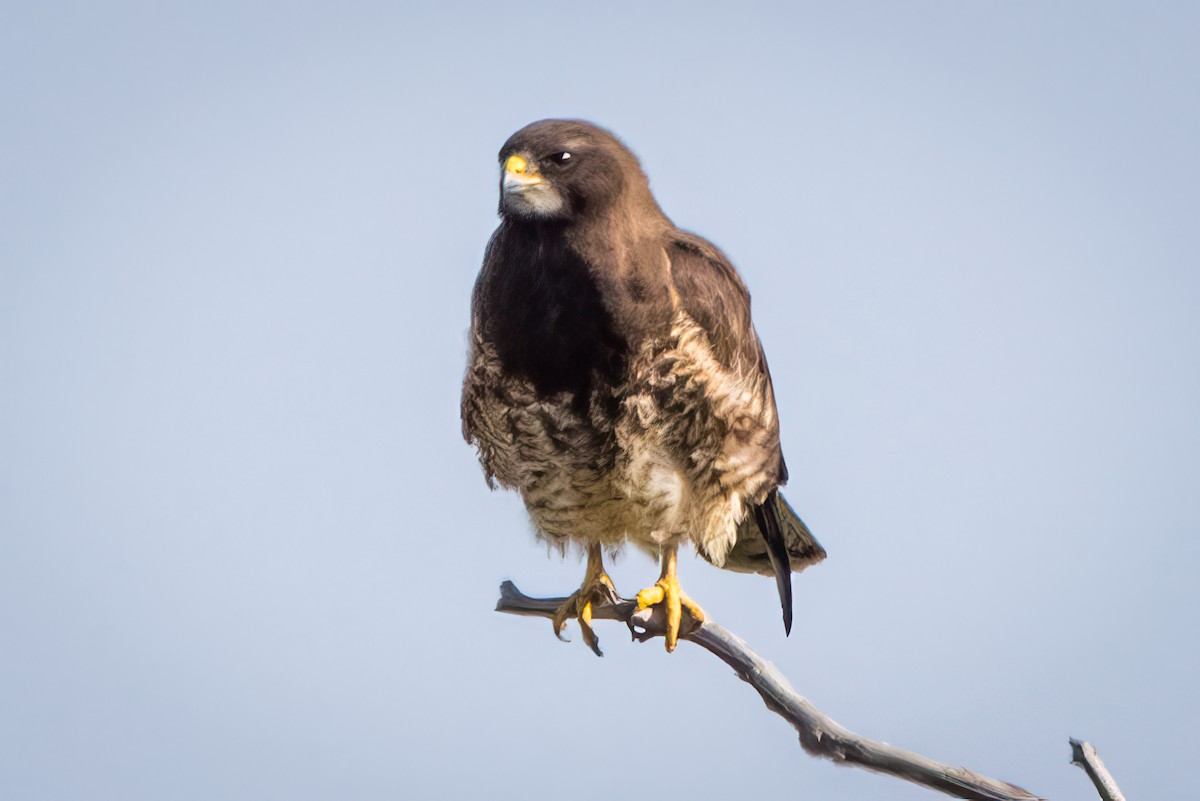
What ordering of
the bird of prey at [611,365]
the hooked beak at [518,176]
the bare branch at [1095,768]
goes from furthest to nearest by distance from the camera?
the bird of prey at [611,365] → the hooked beak at [518,176] → the bare branch at [1095,768]

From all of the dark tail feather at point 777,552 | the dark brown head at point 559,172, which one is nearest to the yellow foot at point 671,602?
the dark tail feather at point 777,552

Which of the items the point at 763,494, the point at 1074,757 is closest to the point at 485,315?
the point at 763,494

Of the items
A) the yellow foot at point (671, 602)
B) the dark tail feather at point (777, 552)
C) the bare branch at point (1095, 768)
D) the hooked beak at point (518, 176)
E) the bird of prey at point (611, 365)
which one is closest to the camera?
the bare branch at point (1095, 768)

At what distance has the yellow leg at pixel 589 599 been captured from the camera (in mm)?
6129

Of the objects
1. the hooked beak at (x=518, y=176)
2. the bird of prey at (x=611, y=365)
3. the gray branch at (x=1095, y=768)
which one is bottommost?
the gray branch at (x=1095, y=768)

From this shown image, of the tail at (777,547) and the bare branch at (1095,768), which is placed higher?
the tail at (777,547)

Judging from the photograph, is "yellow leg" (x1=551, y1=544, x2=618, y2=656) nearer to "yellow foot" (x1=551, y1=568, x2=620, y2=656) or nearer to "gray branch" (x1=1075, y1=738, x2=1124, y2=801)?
"yellow foot" (x1=551, y1=568, x2=620, y2=656)

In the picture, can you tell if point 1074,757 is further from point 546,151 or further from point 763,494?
point 546,151

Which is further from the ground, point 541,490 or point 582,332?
point 582,332

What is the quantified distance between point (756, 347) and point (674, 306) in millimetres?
550

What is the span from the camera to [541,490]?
578cm

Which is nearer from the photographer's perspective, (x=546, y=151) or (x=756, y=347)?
(x=546, y=151)

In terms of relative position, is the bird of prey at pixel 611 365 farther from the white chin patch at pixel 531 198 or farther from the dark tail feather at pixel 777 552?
the dark tail feather at pixel 777 552

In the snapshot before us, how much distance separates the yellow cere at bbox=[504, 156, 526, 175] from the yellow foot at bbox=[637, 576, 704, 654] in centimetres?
177
